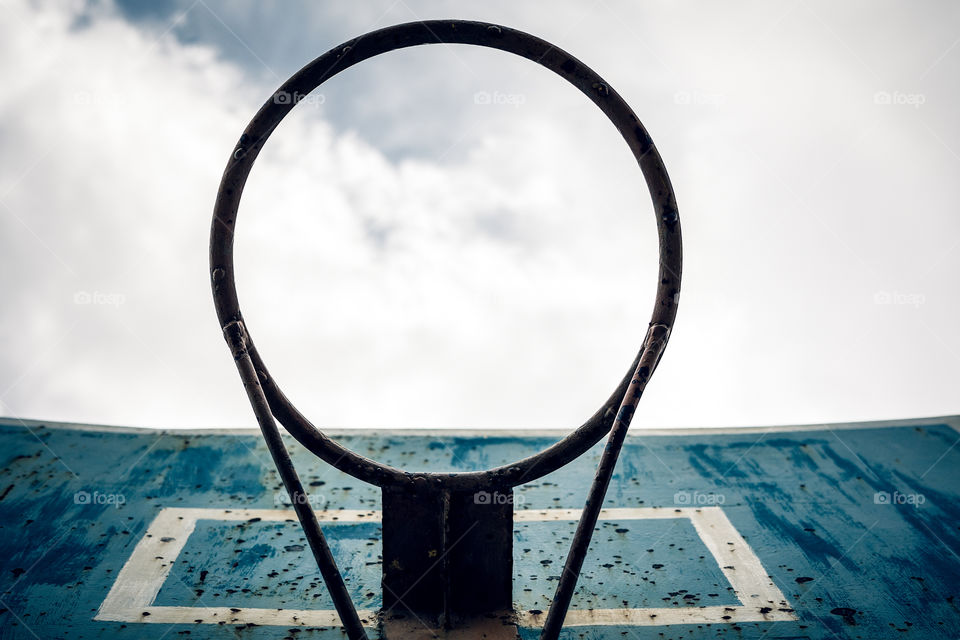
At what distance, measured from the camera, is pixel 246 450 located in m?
3.09

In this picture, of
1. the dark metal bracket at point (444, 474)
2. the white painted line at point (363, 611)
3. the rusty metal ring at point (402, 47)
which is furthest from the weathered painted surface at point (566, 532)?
the rusty metal ring at point (402, 47)

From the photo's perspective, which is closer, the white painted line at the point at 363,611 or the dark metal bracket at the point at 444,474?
the dark metal bracket at the point at 444,474

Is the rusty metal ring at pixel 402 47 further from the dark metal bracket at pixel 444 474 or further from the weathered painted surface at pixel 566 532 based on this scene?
the weathered painted surface at pixel 566 532

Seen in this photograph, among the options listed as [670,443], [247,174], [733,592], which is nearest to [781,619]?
[733,592]

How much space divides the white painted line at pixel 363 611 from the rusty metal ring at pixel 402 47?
52 cm

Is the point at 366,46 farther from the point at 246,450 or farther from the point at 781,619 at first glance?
the point at 781,619

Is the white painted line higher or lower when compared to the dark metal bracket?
lower

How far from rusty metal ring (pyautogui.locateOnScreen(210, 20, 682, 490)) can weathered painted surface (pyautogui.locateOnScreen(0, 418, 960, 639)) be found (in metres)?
0.55

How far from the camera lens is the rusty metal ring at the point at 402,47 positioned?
192 cm

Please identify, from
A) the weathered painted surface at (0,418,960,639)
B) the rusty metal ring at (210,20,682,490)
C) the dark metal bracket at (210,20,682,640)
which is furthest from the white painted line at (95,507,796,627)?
the rusty metal ring at (210,20,682,490)

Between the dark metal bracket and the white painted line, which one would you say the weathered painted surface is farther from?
the dark metal bracket

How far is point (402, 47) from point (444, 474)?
4.21 ft

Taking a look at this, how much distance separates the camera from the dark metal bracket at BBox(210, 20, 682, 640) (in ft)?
6.31

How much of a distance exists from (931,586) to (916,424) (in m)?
1.24
